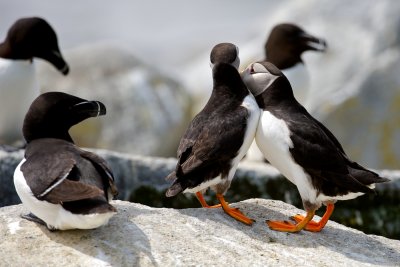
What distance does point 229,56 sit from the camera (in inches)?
263

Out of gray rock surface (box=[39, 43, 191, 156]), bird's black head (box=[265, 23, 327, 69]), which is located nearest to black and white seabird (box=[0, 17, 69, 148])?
bird's black head (box=[265, 23, 327, 69])

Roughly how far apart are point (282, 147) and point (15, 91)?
14.9 feet

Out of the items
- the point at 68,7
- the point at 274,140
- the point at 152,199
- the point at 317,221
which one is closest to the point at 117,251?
the point at 274,140

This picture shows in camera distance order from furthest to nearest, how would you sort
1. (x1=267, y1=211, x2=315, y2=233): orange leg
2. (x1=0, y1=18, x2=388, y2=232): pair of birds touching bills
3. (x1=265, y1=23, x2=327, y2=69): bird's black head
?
1. (x1=265, y1=23, x2=327, y2=69): bird's black head
2. (x1=267, y1=211, x2=315, y2=233): orange leg
3. (x1=0, y1=18, x2=388, y2=232): pair of birds touching bills

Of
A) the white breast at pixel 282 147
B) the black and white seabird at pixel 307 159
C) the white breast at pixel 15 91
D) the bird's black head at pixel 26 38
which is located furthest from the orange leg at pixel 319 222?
the bird's black head at pixel 26 38

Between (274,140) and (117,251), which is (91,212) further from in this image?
(274,140)

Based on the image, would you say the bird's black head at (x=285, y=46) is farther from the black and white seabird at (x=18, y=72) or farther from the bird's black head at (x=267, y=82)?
the bird's black head at (x=267, y=82)

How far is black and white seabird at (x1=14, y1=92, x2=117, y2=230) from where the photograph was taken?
5.50m

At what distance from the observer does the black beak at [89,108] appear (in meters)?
6.17

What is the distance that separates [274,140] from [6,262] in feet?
6.27

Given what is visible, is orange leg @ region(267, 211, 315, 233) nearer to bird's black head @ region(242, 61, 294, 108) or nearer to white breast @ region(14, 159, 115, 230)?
bird's black head @ region(242, 61, 294, 108)

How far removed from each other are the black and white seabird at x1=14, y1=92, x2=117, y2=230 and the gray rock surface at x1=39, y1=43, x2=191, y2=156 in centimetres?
715

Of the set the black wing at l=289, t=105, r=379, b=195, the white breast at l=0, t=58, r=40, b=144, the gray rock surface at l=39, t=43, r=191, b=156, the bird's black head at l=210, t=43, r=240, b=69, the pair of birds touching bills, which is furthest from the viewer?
the gray rock surface at l=39, t=43, r=191, b=156

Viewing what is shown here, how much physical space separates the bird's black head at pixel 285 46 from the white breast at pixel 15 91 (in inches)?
117
